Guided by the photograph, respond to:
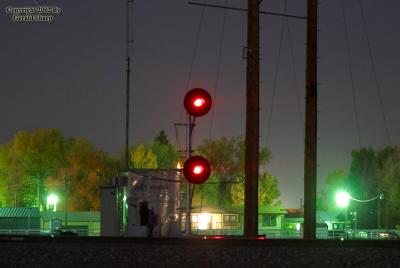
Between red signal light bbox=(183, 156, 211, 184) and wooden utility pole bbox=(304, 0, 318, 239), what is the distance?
9752 mm

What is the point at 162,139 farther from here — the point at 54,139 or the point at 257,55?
the point at 257,55

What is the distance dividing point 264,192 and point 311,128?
87170mm

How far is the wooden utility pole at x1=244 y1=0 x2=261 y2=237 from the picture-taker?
22.8m

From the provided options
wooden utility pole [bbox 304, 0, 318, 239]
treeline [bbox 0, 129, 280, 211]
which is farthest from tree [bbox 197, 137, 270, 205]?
wooden utility pole [bbox 304, 0, 318, 239]

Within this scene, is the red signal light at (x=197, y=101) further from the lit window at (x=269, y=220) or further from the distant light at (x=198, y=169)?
the lit window at (x=269, y=220)

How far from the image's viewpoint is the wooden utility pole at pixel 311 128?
2388 cm

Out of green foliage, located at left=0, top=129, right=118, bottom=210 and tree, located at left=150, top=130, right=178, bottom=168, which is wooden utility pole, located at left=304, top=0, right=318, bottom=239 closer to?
green foliage, located at left=0, top=129, right=118, bottom=210

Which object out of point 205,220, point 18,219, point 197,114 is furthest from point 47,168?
point 197,114

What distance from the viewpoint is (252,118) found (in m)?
22.8

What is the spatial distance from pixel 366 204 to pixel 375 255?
88577 mm

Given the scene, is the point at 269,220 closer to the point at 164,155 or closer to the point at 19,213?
the point at 19,213

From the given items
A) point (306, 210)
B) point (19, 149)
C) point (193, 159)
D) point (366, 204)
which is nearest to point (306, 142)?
point (306, 210)

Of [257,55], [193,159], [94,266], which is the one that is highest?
[257,55]

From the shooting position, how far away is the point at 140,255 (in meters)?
10.6
